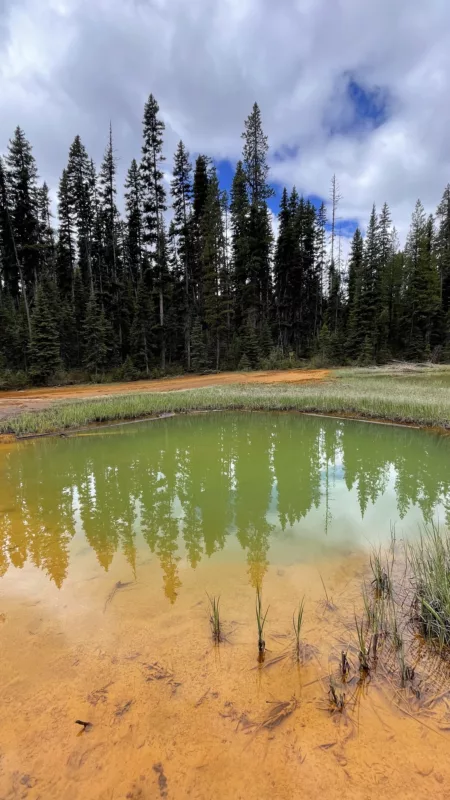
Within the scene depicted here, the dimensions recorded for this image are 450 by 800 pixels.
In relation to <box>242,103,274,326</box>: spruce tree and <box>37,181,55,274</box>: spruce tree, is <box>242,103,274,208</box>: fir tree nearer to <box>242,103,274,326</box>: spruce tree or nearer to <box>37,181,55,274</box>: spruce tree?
<box>242,103,274,326</box>: spruce tree

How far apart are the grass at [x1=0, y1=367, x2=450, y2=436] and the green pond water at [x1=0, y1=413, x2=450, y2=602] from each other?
3.84 feet

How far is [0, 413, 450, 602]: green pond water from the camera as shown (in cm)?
461

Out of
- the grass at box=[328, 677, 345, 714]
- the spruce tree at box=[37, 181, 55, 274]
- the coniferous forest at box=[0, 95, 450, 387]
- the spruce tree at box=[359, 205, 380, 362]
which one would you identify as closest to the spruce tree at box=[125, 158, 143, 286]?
the coniferous forest at box=[0, 95, 450, 387]

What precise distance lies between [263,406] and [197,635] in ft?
37.2

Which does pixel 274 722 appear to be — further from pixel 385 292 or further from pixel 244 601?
pixel 385 292

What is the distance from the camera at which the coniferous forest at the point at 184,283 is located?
27.0m

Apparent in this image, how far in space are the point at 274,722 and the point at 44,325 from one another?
24519mm

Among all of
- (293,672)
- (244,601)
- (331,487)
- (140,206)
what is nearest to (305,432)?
(331,487)

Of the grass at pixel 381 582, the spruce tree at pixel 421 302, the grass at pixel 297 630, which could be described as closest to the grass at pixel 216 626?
the grass at pixel 297 630

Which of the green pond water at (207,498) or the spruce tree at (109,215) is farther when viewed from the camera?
the spruce tree at (109,215)

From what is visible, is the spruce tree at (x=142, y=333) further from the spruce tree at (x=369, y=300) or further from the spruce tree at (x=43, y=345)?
the spruce tree at (x=369, y=300)

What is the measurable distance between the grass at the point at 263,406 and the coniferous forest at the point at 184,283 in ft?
37.5

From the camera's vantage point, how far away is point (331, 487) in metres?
6.79

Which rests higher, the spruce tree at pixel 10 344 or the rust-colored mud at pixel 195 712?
the spruce tree at pixel 10 344
